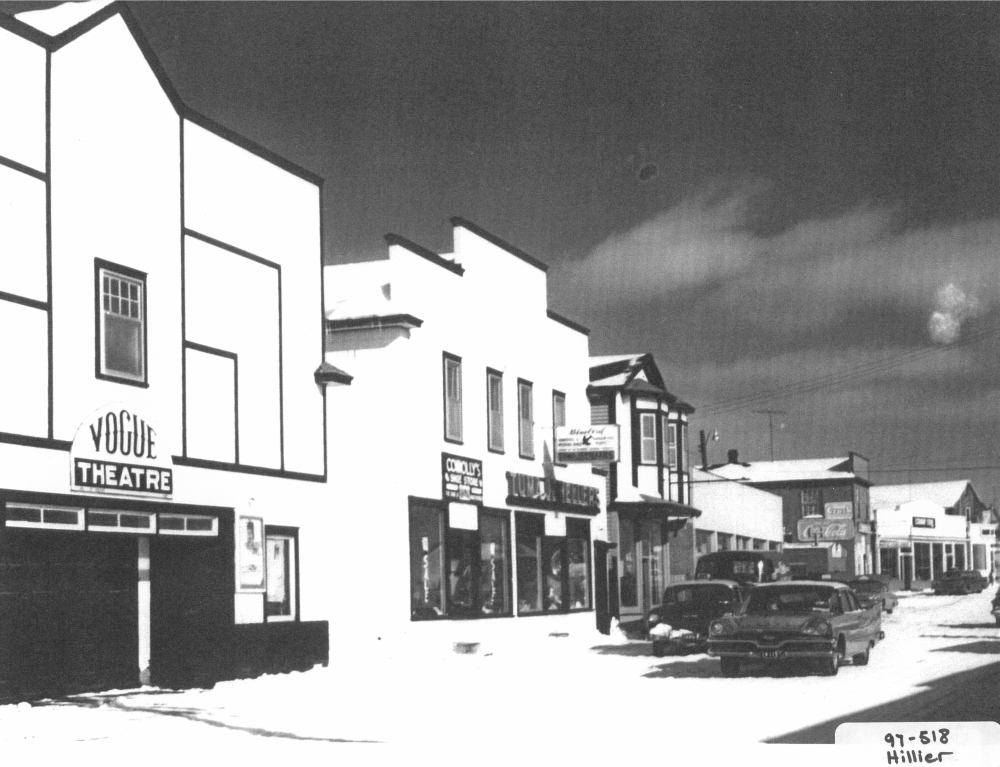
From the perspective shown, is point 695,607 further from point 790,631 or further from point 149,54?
point 149,54

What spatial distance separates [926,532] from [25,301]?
76.8 m

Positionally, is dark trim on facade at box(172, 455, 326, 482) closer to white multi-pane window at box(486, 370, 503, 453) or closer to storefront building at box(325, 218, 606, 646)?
storefront building at box(325, 218, 606, 646)

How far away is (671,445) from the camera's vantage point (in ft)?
145

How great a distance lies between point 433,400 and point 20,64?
1233 cm

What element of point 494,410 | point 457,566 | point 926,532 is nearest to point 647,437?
point 494,410

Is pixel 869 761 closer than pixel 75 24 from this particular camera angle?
Yes

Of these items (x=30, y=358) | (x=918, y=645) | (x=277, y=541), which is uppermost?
(x=30, y=358)

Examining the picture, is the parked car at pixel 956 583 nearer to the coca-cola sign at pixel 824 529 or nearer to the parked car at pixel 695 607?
the coca-cola sign at pixel 824 529

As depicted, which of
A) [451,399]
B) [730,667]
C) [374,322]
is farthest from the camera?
[451,399]

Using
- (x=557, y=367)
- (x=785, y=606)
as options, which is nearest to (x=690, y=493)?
(x=557, y=367)

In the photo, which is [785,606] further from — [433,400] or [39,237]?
[39,237]

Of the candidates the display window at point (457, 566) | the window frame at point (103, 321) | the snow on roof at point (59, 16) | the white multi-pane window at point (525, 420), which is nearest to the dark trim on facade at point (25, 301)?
the window frame at point (103, 321)

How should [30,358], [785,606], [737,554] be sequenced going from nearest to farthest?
[30,358]
[785,606]
[737,554]

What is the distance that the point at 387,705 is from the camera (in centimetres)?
1842
